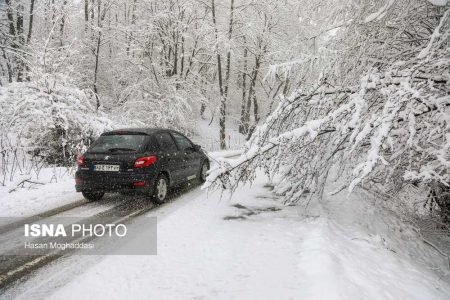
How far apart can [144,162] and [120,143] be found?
74 centimetres

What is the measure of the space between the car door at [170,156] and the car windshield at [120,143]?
511 mm

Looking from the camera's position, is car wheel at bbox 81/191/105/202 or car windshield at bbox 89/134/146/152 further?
car wheel at bbox 81/191/105/202

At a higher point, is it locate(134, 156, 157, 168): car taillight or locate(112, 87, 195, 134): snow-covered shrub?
locate(112, 87, 195, 134): snow-covered shrub

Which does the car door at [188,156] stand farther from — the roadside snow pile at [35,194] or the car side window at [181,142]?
the roadside snow pile at [35,194]

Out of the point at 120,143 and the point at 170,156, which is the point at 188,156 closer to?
the point at 170,156

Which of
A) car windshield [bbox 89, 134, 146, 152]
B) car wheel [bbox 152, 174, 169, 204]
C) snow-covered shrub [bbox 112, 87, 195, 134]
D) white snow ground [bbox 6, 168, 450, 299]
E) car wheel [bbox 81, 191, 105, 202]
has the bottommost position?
white snow ground [bbox 6, 168, 450, 299]

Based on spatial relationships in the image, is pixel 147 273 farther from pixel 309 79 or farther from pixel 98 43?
pixel 98 43

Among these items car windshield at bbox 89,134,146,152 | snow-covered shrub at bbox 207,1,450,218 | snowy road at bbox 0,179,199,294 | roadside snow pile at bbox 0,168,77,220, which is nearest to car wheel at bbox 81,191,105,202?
snowy road at bbox 0,179,199,294

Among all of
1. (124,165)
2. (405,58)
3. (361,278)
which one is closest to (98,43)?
(124,165)

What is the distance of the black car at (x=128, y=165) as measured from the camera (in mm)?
7324

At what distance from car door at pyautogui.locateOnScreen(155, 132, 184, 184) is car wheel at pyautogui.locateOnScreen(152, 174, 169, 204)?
0.81 ft

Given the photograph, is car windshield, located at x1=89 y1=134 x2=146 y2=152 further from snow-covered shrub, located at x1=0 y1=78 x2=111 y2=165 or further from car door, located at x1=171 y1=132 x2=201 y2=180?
snow-covered shrub, located at x1=0 y1=78 x2=111 y2=165

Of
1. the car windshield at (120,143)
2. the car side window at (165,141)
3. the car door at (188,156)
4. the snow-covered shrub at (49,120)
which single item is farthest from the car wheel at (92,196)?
the snow-covered shrub at (49,120)

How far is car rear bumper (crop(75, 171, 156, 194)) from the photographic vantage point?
7305mm
